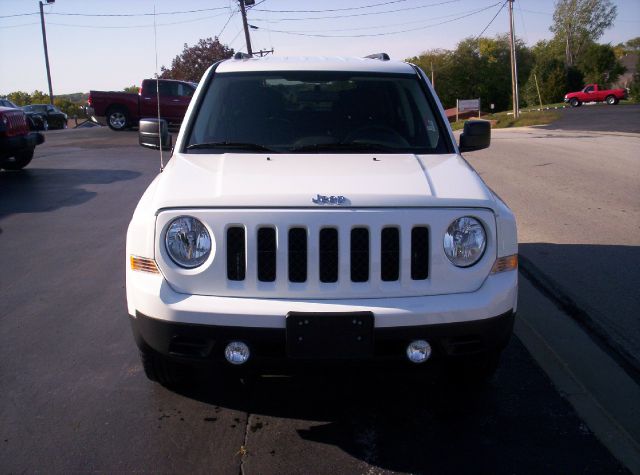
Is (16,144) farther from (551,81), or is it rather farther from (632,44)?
(632,44)

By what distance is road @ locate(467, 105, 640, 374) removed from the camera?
5.00 m

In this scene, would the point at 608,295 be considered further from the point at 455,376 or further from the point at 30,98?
the point at 30,98

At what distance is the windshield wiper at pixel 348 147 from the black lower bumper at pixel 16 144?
964cm

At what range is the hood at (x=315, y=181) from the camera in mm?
3193

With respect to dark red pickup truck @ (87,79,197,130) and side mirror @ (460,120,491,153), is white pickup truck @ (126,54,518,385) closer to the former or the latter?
side mirror @ (460,120,491,153)

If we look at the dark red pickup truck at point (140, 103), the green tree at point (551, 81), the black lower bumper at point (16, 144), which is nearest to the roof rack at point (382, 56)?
the black lower bumper at point (16, 144)

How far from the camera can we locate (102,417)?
3.54m

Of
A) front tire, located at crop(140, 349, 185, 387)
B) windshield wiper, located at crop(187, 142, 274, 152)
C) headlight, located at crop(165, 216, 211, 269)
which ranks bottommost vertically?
front tire, located at crop(140, 349, 185, 387)

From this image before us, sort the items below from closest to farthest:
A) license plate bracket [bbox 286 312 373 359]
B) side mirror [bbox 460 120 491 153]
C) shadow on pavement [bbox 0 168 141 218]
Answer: license plate bracket [bbox 286 312 373 359]
side mirror [bbox 460 120 491 153]
shadow on pavement [bbox 0 168 141 218]

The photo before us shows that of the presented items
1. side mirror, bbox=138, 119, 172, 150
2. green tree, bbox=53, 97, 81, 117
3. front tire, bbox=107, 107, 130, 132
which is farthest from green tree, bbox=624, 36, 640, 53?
side mirror, bbox=138, 119, 172, 150

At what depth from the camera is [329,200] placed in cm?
318

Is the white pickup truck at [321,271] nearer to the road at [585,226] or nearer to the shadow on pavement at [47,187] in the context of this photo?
the road at [585,226]

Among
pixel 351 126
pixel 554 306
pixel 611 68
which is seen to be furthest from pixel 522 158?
pixel 611 68

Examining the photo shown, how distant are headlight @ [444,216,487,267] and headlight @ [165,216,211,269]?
116cm
